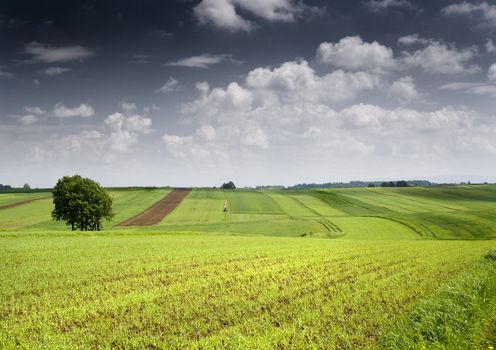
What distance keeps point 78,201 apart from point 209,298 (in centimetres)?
5243

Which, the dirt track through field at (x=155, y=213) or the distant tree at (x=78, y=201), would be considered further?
the dirt track through field at (x=155, y=213)

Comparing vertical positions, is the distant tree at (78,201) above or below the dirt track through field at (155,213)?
above

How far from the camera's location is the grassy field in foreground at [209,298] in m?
9.16

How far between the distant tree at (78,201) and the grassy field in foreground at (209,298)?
37.9 metres

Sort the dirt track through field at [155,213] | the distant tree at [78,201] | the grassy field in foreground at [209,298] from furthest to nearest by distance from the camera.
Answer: the dirt track through field at [155,213] < the distant tree at [78,201] < the grassy field in foreground at [209,298]

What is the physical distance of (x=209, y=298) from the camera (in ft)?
41.8

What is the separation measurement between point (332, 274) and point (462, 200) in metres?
128

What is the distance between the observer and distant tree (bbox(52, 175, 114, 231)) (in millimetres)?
58438

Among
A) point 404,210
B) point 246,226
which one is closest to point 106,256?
point 246,226

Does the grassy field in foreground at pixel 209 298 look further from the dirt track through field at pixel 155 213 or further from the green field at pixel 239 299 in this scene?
the dirt track through field at pixel 155 213

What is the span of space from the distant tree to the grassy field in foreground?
3788 cm

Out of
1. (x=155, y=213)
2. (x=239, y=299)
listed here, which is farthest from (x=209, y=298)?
(x=155, y=213)

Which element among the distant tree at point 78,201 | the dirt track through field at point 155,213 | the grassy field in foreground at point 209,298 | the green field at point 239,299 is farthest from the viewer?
the dirt track through field at point 155,213

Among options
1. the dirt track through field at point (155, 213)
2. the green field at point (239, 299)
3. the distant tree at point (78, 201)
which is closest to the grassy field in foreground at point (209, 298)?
the green field at point (239, 299)
